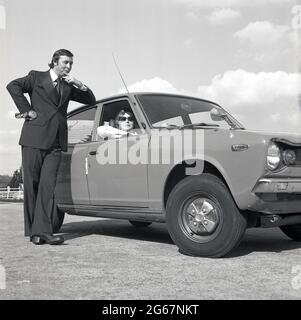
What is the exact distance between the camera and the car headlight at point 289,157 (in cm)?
416

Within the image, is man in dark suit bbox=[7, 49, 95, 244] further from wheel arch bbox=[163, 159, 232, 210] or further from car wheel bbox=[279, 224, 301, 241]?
car wheel bbox=[279, 224, 301, 241]

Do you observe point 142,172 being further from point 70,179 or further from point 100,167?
point 70,179

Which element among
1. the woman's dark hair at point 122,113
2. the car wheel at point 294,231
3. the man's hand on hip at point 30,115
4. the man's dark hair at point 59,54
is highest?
the man's dark hair at point 59,54

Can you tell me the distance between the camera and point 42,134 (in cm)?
521

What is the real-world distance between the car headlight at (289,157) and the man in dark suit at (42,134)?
2385 millimetres

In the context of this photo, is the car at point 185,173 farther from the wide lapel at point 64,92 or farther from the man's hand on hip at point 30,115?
the man's hand on hip at point 30,115

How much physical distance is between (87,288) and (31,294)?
1.18ft

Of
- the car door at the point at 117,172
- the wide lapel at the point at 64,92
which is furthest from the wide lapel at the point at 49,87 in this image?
the car door at the point at 117,172

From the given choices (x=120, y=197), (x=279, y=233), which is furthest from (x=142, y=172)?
(x=279, y=233)

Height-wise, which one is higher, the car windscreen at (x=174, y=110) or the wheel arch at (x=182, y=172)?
the car windscreen at (x=174, y=110)

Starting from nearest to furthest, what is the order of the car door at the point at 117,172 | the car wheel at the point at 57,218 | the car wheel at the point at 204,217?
the car wheel at the point at 204,217, the car door at the point at 117,172, the car wheel at the point at 57,218

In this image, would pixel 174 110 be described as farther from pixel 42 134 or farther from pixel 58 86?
pixel 42 134

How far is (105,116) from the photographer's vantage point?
19.5 ft

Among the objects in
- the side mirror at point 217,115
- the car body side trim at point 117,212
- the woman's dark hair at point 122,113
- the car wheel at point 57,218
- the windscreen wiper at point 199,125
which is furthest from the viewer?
the car wheel at point 57,218
